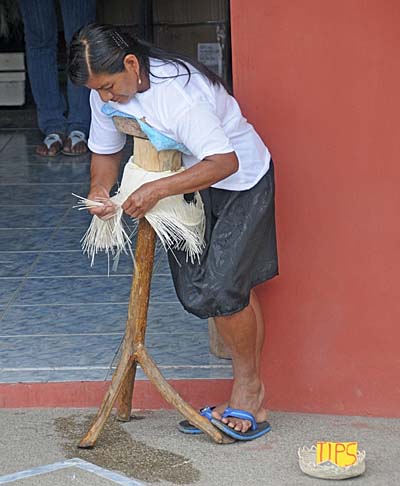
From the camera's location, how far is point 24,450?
351 centimetres

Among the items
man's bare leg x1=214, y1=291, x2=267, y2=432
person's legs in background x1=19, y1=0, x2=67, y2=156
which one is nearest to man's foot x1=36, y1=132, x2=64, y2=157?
person's legs in background x1=19, y1=0, x2=67, y2=156

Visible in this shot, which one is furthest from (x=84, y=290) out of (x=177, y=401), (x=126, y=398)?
(x=177, y=401)

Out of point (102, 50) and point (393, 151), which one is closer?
point (102, 50)

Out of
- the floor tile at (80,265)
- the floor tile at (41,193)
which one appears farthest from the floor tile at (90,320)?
the floor tile at (41,193)

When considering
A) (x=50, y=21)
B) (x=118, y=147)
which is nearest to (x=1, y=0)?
(x=50, y=21)

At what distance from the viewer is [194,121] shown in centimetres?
317

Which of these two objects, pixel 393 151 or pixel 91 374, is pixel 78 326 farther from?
pixel 393 151

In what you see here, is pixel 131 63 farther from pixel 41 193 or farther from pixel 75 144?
pixel 75 144

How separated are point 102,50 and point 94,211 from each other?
489 millimetres

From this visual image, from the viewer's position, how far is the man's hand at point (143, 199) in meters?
3.23

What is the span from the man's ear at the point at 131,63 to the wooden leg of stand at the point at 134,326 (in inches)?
19.6

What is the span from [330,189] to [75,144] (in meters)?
3.70

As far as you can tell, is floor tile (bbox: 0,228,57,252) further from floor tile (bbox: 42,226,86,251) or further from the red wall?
the red wall

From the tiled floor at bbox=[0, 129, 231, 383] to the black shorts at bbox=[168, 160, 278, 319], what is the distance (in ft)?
1.70
